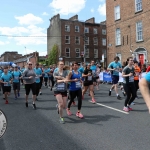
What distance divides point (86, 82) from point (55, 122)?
11.9ft

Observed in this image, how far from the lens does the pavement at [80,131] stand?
470 centimetres

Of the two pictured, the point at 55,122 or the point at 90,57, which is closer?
the point at 55,122

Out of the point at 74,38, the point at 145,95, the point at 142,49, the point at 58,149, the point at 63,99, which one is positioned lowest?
the point at 58,149

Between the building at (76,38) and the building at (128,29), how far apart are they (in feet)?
54.7

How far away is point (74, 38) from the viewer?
49344mm

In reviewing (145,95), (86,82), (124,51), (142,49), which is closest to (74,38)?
(124,51)

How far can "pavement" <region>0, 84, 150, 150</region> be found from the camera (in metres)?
4.70

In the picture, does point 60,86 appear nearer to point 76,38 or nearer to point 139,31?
point 139,31

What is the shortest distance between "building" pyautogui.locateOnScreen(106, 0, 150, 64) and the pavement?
17.6 metres

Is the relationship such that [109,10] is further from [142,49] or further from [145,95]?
[145,95]

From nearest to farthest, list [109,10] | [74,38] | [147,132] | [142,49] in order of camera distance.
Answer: [147,132] → [142,49] → [109,10] → [74,38]

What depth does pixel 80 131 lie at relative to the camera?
5.70 m

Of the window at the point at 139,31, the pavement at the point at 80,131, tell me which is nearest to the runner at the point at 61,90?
the pavement at the point at 80,131

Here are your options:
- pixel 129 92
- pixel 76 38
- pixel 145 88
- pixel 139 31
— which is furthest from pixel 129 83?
pixel 76 38
